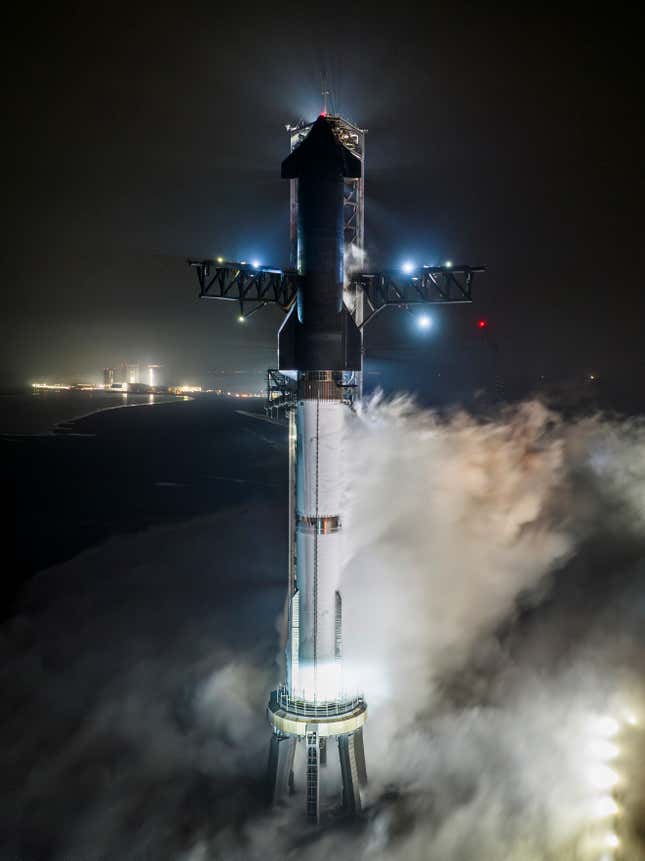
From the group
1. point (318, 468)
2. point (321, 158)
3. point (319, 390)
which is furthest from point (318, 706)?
point (321, 158)

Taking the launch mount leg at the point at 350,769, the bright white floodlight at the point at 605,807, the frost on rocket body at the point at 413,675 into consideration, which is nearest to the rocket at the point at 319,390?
the launch mount leg at the point at 350,769

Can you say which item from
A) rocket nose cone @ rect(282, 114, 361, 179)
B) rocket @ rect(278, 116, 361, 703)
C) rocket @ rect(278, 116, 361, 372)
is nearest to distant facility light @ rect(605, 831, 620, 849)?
rocket @ rect(278, 116, 361, 703)

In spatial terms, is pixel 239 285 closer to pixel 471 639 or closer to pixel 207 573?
pixel 471 639

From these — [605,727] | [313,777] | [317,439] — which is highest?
[317,439]

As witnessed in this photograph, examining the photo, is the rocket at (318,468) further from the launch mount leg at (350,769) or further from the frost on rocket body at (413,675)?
the frost on rocket body at (413,675)

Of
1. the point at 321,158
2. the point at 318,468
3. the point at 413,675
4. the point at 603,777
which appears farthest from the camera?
the point at 413,675

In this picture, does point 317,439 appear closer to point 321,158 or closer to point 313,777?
point 321,158
